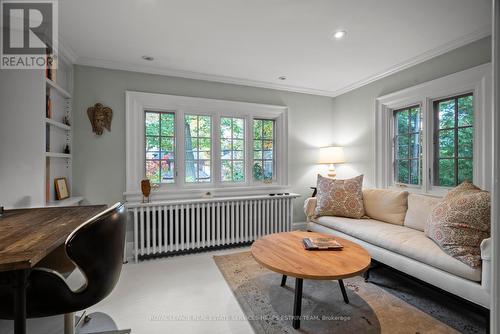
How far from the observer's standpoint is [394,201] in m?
2.80

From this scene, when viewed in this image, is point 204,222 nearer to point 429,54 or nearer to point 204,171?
point 204,171

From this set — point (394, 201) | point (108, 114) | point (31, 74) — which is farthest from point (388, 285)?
point (31, 74)

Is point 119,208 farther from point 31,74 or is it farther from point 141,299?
point 31,74

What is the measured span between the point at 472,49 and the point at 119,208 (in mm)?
3418

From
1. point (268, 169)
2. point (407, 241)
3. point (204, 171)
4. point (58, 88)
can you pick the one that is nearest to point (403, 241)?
point (407, 241)

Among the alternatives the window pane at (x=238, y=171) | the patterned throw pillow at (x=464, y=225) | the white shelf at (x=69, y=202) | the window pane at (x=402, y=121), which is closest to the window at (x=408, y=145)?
the window pane at (x=402, y=121)

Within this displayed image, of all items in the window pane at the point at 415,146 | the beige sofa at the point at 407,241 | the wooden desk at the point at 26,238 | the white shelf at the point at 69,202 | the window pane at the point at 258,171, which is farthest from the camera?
the window pane at the point at 258,171

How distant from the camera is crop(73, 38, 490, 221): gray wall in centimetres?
280

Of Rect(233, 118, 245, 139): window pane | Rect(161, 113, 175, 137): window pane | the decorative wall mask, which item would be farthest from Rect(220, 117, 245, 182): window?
the decorative wall mask

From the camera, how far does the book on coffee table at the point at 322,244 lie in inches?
75.9

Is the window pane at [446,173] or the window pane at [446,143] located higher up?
the window pane at [446,143]

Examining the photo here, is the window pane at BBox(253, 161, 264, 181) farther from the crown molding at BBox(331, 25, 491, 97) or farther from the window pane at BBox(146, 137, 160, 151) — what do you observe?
the crown molding at BBox(331, 25, 491, 97)

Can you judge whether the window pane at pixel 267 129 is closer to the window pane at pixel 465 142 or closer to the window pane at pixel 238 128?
the window pane at pixel 238 128

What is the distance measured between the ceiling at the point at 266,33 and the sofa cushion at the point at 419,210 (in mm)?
1623
